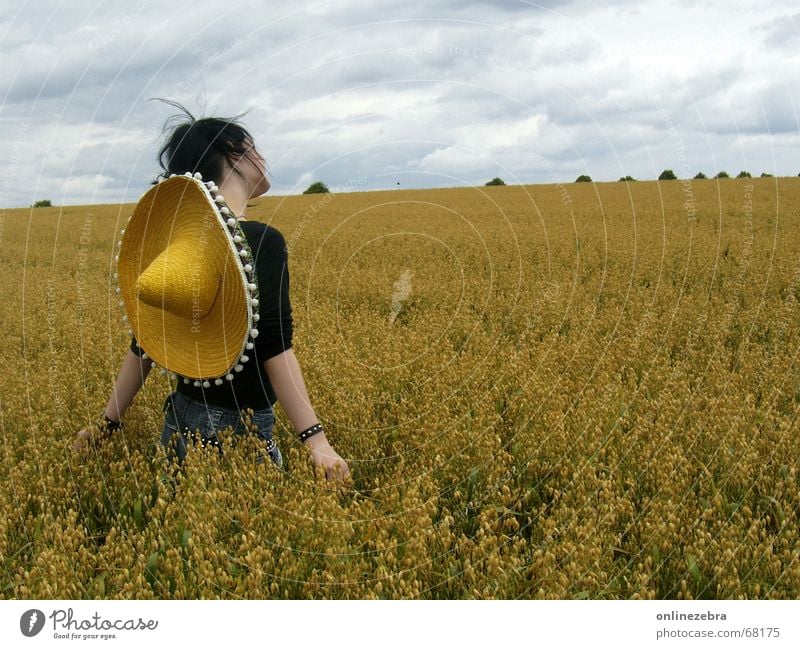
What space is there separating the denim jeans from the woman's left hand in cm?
33

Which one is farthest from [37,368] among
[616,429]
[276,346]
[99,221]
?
[99,221]

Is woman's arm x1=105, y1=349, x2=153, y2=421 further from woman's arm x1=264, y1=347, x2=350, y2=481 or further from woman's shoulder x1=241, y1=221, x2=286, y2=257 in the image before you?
woman's shoulder x1=241, y1=221, x2=286, y2=257

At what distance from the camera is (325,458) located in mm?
2852

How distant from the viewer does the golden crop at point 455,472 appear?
257 centimetres

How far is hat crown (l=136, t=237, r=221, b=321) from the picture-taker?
2.56m

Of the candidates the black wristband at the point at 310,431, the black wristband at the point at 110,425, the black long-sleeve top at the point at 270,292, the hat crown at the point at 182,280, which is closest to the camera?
the hat crown at the point at 182,280

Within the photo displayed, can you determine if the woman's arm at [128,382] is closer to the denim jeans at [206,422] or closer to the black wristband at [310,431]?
the denim jeans at [206,422]

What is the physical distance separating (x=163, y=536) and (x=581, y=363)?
3243mm

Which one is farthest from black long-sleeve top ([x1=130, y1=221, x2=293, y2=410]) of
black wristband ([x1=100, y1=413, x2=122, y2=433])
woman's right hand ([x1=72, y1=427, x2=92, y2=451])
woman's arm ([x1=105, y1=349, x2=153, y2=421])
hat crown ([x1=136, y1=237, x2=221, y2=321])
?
woman's right hand ([x1=72, y1=427, x2=92, y2=451])

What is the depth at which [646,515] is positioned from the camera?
3039 millimetres

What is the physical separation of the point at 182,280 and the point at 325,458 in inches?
37.0

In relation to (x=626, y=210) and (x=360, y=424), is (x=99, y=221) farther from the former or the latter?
(x=360, y=424)

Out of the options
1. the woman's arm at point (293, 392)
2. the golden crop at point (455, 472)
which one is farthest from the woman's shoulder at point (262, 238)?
the golden crop at point (455, 472)

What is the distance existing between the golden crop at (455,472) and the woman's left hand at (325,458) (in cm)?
9
